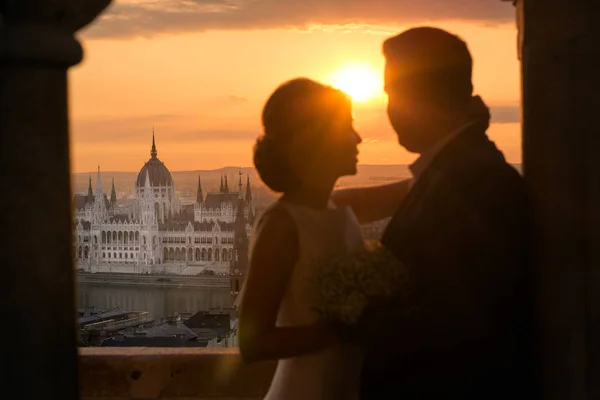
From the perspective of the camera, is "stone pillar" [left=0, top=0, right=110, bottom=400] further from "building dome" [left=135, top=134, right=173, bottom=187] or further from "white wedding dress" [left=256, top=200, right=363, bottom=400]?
"building dome" [left=135, top=134, right=173, bottom=187]

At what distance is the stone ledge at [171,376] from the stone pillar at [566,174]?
4.96 feet

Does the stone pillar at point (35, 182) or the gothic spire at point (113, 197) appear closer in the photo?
the stone pillar at point (35, 182)

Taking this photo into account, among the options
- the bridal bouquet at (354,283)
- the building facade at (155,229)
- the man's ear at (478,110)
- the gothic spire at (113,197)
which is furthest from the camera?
the gothic spire at (113,197)

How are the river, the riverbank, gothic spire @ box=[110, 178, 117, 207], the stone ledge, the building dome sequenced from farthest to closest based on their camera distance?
the building dome, gothic spire @ box=[110, 178, 117, 207], the riverbank, the river, the stone ledge

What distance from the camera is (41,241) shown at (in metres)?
1.40

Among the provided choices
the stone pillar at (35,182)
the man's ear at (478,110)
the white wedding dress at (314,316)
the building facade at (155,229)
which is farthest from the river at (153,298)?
the stone pillar at (35,182)

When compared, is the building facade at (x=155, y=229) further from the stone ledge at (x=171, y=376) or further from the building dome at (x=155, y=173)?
the stone ledge at (x=171, y=376)

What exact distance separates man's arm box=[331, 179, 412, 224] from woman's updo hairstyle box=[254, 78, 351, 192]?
33 centimetres

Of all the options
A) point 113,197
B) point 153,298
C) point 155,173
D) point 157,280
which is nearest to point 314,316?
point 153,298

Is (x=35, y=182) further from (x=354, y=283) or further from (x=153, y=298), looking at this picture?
(x=153, y=298)

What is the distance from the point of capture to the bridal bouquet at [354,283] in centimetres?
160

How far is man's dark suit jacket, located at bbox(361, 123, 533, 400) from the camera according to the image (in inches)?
64.9

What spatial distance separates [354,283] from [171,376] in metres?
1.62

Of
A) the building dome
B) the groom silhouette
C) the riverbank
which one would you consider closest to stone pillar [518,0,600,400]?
the groom silhouette
